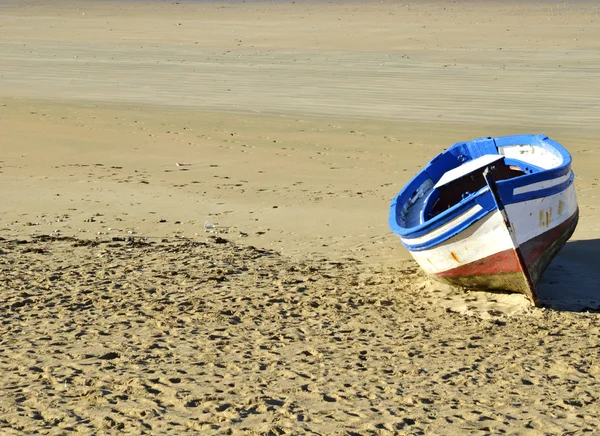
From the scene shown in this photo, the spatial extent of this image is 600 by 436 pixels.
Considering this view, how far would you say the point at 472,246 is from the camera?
8.27 metres

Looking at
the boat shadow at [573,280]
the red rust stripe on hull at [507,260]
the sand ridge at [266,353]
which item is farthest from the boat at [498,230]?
the sand ridge at [266,353]

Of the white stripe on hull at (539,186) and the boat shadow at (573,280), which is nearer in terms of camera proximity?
the white stripe on hull at (539,186)

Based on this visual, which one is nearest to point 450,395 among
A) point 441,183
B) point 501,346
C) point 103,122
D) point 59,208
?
point 501,346

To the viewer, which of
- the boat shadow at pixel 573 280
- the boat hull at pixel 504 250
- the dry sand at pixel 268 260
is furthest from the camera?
the boat shadow at pixel 573 280

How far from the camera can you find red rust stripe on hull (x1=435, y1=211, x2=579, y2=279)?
8078mm

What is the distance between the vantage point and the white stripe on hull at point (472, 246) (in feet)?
26.3

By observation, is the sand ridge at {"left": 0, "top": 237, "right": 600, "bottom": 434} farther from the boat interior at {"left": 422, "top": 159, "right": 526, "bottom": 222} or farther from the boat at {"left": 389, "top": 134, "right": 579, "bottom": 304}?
the boat interior at {"left": 422, "top": 159, "right": 526, "bottom": 222}

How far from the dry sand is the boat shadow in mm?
34

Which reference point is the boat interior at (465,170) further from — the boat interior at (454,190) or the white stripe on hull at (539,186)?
the white stripe on hull at (539,186)

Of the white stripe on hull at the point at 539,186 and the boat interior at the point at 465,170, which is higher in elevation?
the white stripe on hull at the point at 539,186

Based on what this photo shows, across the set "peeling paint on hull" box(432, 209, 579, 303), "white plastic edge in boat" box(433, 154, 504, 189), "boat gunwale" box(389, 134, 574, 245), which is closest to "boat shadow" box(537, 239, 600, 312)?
"peeling paint on hull" box(432, 209, 579, 303)

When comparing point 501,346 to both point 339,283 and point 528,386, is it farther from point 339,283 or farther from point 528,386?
point 339,283

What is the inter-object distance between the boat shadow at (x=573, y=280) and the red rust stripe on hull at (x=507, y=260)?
0.41 m

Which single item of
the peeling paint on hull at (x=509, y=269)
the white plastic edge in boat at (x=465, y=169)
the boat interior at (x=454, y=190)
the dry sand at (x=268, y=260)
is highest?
the white plastic edge in boat at (x=465, y=169)
